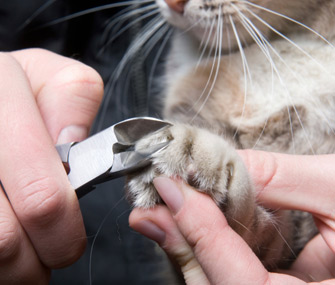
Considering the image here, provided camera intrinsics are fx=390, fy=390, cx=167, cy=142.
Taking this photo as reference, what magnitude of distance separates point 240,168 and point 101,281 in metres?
0.48

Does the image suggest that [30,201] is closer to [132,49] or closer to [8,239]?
[8,239]

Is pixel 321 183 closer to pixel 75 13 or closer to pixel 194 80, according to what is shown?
pixel 194 80

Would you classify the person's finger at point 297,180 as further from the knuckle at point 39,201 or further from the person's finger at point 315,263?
the knuckle at point 39,201

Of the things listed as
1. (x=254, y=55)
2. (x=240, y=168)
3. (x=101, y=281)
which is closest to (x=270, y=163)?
(x=240, y=168)

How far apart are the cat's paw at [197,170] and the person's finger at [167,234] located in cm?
1

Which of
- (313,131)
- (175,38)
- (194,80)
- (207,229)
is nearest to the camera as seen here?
(207,229)

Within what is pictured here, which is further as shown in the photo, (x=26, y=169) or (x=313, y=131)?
(x=313, y=131)

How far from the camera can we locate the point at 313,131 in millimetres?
650

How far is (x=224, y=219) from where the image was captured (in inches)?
18.1

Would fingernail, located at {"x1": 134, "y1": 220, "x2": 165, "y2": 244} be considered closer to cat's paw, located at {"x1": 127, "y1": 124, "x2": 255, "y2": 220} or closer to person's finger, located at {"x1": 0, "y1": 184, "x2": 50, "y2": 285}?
cat's paw, located at {"x1": 127, "y1": 124, "x2": 255, "y2": 220}

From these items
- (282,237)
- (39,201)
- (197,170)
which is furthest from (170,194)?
(282,237)

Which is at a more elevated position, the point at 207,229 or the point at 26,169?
the point at 26,169

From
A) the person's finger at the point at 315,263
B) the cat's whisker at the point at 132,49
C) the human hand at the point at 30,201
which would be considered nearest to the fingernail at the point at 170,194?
the human hand at the point at 30,201

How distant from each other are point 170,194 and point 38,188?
0.16m
